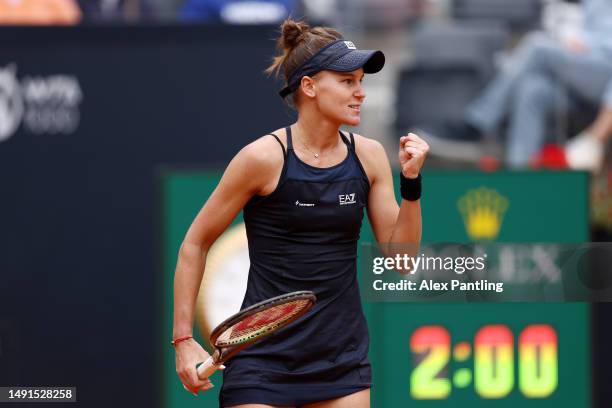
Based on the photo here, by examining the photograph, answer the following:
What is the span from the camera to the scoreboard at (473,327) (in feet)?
17.7

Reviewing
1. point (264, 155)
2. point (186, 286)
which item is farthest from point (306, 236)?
point (186, 286)

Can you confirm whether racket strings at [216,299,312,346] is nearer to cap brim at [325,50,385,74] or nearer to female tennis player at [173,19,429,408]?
female tennis player at [173,19,429,408]

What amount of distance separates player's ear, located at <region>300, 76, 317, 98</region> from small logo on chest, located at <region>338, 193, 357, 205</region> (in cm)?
32

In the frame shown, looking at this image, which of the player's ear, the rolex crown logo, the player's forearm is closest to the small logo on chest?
the player's ear

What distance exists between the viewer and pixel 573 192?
5.50 m

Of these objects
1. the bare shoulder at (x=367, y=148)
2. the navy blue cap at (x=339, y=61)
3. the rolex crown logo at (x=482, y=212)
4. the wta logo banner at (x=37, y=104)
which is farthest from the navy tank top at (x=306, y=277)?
the wta logo banner at (x=37, y=104)

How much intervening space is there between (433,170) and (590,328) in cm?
101

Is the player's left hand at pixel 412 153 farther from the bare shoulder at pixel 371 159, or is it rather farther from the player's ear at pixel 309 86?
the player's ear at pixel 309 86

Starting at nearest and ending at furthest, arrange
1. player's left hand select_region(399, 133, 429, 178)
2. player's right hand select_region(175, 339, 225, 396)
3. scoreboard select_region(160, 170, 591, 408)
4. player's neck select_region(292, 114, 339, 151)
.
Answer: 1. player's left hand select_region(399, 133, 429, 178)
2. player's right hand select_region(175, 339, 225, 396)
3. player's neck select_region(292, 114, 339, 151)
4. scoreboard select_region(160, 170, 591, 408)

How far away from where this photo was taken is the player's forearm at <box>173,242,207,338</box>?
363 cm

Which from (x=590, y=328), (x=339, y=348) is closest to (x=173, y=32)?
(x=590, y=328)

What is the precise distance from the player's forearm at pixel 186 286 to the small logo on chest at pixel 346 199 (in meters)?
0.45

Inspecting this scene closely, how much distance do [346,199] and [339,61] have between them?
1.35 ft

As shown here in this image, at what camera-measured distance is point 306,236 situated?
3.61 m
